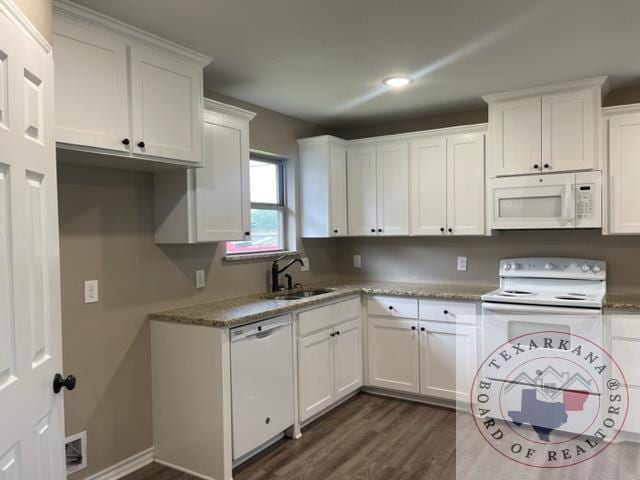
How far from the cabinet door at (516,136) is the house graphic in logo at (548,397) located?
4.64 ft

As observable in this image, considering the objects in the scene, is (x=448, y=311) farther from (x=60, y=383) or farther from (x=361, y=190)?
(x=60, y=383)

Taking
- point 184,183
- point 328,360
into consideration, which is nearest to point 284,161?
point 184,183

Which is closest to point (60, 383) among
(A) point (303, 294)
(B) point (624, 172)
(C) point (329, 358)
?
(C) point (329, 358)

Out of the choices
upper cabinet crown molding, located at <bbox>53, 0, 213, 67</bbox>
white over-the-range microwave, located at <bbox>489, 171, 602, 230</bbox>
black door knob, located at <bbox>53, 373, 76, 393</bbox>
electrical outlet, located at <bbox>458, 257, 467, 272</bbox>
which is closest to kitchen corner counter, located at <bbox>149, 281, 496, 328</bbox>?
electrical outlet, located at <bbox>458, 257, 467, 272</bbox>

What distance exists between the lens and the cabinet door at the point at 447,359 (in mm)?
3451

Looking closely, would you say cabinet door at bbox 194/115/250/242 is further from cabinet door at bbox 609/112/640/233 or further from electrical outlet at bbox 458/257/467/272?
cabinet door at bbox 609/112/640/233

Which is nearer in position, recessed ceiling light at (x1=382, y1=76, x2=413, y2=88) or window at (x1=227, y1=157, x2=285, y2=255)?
recessed ceiling light at (x1=382, y1=76, x2=413, y2=88)

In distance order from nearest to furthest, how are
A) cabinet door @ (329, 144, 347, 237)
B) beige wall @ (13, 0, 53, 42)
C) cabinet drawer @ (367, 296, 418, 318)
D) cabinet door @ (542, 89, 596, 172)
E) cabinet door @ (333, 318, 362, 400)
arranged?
beige wall @ (13, 0, 53, 42) → cabinet door @ (542, 89, 596, 172) → cabinet door @ (333, 318, 362, 400) → cabinet drawer @ (367, 296, 418, 318) → cabinet door @ (329, 144, 347, 237)

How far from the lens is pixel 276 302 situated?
10.3ft

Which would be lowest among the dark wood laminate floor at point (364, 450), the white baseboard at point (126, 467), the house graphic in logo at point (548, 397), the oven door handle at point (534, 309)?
the dark wood laminate floor at point (364, 450)

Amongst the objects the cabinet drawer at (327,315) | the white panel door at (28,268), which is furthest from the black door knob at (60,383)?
the cabinet drawer at (327,315)

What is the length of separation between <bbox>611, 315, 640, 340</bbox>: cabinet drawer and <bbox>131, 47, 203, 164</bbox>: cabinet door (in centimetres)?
275

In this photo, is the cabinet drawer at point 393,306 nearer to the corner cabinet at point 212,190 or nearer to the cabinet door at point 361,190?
the cabinet door at point 361,190

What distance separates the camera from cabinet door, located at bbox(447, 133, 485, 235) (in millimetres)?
3631
